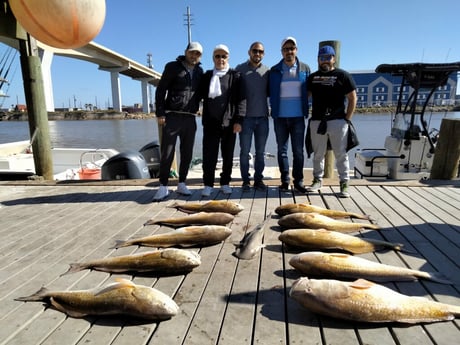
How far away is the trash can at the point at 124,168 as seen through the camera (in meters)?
7.62

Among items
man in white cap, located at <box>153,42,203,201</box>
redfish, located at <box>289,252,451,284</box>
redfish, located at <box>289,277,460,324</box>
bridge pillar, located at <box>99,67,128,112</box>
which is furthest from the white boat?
bridge pillar, located at <box>99,67,128,112</box>

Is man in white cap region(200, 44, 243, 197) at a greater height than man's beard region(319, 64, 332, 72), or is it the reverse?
man's beard region(319, 64, 332, 72)

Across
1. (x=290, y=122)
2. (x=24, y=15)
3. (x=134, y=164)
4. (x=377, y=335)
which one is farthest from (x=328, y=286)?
(x=134, y=164)

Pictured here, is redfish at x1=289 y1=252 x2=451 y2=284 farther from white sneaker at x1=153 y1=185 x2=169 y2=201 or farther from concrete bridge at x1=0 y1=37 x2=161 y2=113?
concrete bridge at x1=0 y1=37 x2=161 y2=113

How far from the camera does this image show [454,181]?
559cm

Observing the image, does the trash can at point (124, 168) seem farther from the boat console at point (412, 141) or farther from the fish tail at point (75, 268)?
the boat console at point (412, 141)

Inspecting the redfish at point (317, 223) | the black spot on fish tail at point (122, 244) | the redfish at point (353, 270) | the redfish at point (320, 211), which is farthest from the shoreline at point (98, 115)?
the redfish at point (353, 270)

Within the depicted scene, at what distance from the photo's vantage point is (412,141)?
8750 mm

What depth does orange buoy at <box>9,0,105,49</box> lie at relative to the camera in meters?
3.93

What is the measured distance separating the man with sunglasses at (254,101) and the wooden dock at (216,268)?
2.46ft

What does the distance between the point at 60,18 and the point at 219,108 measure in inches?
84.4

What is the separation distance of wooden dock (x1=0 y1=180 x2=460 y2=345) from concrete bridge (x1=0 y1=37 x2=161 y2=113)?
62.8 feet

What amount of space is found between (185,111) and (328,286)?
10.9 feet

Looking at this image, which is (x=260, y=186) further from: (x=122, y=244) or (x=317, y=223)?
(x=122, y=244)
